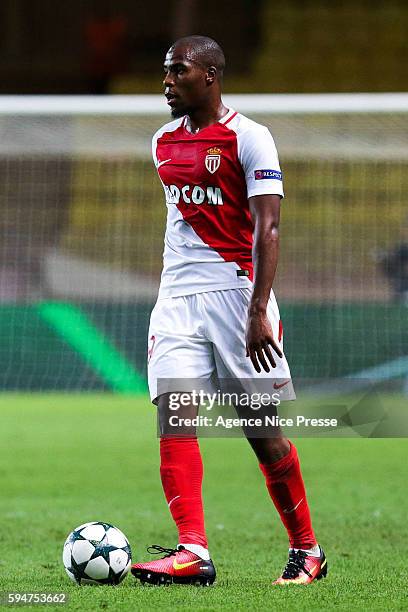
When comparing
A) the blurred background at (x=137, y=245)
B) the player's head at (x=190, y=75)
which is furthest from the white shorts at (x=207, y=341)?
the blurred background at (x=137, y=245)

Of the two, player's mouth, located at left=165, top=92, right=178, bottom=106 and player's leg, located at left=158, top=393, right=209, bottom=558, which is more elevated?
player's mouth, located at left=165, top=92, right=178, bottom=106

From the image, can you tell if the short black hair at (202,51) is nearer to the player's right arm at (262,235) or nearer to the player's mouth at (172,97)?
the player's mouth at (172,97)

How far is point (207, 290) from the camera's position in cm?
446

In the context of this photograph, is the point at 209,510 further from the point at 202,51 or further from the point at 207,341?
the point at 202,51

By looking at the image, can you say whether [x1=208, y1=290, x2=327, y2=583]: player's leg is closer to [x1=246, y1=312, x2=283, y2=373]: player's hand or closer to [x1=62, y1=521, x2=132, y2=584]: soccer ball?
[x1=246, y1=312, x2=283, y2=373]: player's hand

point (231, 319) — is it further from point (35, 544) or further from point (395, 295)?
point (395, 295)

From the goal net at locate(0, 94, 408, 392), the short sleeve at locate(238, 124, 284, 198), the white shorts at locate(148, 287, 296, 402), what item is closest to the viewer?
the short sleeve at locate(238, 124, 284, 198)

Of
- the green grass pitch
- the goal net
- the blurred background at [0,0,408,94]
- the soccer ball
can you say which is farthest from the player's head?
the blurred background at [0,0,408,94]

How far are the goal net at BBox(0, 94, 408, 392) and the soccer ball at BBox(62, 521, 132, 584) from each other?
4854 mm

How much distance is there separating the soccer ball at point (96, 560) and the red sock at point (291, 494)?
0.63 metres

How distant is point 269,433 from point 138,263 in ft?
23.2

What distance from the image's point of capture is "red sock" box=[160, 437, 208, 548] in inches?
172

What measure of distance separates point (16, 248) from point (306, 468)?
4126mm

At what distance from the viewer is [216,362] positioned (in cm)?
448
